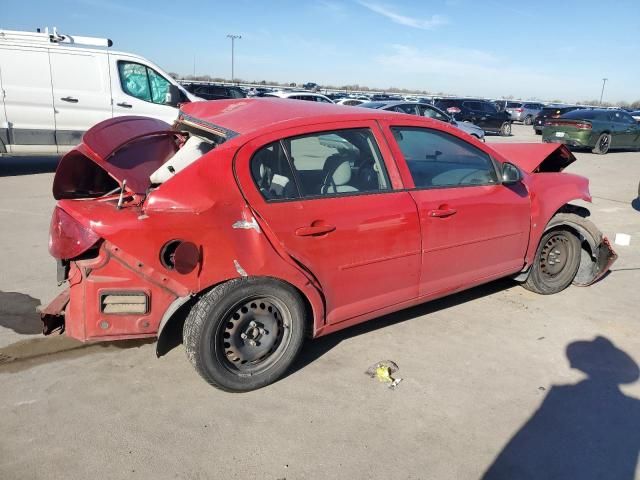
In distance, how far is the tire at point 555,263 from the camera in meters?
4.54

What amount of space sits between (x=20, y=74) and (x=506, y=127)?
68.2ft

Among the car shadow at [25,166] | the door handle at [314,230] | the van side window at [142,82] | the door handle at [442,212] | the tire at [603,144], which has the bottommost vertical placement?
the car shadow at [25,166]

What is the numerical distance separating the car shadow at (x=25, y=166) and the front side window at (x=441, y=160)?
8.60 meters

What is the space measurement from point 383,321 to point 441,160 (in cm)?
135

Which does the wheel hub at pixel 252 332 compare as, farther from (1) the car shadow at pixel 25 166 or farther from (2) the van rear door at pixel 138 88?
(1) the car shadow at pixel 25 166

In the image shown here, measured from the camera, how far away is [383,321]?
4004mm

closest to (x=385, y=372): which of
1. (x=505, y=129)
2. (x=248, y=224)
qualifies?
(x=248, y=224)

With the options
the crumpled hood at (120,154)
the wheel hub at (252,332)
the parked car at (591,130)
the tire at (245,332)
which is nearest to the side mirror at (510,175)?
the tire at (245,332)

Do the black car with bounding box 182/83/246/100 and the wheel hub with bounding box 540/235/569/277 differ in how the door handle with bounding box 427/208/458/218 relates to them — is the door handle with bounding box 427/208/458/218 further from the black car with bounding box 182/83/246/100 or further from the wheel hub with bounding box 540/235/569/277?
the black car with bounding box 182/83/246/100

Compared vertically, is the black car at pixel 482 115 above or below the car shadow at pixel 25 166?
above

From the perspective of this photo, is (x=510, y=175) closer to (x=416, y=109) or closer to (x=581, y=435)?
(x=581, y=435)

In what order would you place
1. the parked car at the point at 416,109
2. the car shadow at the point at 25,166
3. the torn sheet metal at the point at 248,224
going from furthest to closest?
the parked car at the point at 416,109 → the car shadow at the point at 25,166 → the torn sheet metal at the point at 248,224

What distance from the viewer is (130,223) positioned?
2619 millimetres

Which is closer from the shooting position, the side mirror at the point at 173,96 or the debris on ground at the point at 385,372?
the debris on ground at the point at 385,372
